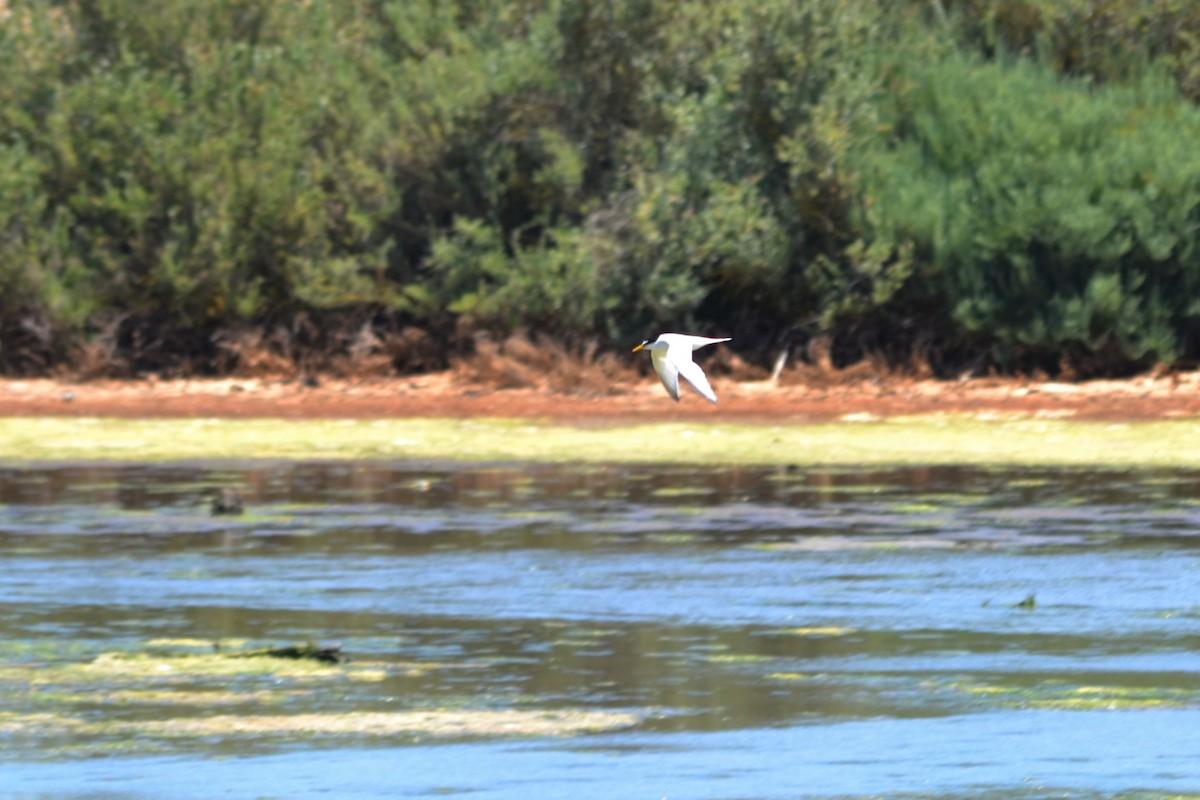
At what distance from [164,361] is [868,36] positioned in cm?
849

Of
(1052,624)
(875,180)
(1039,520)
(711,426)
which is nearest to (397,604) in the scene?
(1052,624)

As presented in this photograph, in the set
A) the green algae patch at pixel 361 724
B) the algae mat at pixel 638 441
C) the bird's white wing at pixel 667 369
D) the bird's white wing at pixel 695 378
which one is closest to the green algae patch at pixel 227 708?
the green algae patch at pixel 361 724

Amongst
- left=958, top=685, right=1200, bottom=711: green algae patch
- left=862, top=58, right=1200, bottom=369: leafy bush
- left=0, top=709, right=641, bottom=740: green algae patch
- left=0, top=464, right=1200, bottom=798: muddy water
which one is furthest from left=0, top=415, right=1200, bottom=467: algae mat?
left=0, top=709, right=641, bottom=740: green algae patch

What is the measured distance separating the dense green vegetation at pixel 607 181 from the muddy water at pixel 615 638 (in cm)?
535

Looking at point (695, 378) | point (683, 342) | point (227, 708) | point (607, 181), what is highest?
point (683, 342)

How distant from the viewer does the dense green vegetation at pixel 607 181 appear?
24188 millimetres

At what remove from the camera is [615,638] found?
40.5 feet

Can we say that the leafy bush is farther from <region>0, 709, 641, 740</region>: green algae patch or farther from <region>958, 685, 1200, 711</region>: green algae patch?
<region>0, 709, 641, 740</region>: green algae patch

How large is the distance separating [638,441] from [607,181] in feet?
16.4

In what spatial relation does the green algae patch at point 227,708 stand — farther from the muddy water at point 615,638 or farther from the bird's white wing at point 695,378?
the bird's white wing at point 695,378

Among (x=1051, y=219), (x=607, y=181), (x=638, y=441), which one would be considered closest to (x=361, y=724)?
(x=638, y=441)

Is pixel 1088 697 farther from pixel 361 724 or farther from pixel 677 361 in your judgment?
pixel 361 724

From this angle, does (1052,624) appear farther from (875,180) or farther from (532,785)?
(875,180)

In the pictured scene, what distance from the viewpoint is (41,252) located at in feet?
86.5
